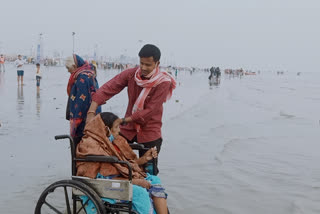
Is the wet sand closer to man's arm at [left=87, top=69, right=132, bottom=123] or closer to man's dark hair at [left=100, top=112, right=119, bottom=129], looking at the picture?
man's arm at [left=87, top=69, right=132, bottom=123]

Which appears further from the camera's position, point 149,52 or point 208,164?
point 208,164

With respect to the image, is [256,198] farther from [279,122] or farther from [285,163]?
[279,122]

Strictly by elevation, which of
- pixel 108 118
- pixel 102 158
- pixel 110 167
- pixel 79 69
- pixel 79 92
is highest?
pixel 79 69

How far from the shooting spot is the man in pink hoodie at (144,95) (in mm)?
3125

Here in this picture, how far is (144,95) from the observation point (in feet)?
10.5

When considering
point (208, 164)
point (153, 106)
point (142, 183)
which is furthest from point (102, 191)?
point (208, 164)

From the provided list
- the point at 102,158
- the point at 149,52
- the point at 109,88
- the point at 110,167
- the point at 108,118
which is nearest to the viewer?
the point at 102,158

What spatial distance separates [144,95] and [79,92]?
1.08 metres

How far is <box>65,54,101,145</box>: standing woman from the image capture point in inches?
158

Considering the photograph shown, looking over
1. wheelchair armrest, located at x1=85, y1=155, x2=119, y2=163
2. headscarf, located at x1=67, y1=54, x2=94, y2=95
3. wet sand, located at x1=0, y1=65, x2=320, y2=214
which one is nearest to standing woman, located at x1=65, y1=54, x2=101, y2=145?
headscarf, located at x1=67, y1=54, x2=94, y2=95

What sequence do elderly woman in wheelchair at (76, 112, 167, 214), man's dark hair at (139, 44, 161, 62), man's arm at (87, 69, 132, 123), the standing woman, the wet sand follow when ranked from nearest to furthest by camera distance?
elderly woman in wheelchair at (76, 112, 167, 214) < man's dark hair at (139, 44, 161, 62) < man's arm at (87, 69, 132, 123) < the standing woman < the wet sand

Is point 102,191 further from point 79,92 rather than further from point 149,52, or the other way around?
point 79,92

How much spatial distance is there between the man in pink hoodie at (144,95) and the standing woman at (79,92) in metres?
0.69

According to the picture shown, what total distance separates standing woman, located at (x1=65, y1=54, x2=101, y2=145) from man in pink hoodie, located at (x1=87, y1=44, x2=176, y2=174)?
0.69 m
